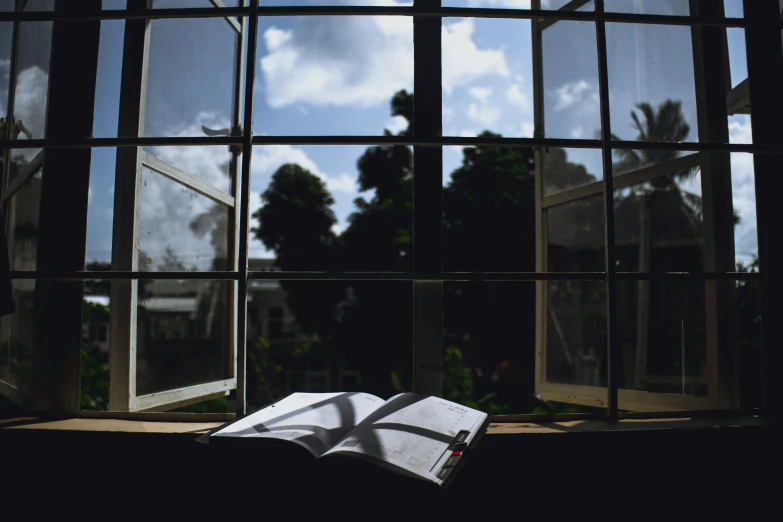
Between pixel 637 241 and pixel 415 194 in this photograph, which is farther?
pixel 637 241

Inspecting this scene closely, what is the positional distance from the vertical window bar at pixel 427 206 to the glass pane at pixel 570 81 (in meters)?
1.49

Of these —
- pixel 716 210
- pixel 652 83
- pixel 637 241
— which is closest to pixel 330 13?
pixel 716 210

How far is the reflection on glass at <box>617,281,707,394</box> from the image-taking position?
83.7 inches

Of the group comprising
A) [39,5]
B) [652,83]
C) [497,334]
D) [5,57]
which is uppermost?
[39,5]

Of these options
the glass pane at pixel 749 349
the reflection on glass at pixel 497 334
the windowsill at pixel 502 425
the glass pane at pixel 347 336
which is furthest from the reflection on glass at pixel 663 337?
the glass pane at pixel 347 336

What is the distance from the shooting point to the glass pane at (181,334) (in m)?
2.08

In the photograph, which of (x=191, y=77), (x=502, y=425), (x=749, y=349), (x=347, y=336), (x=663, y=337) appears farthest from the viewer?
(x=347, y=336)

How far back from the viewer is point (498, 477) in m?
1.38

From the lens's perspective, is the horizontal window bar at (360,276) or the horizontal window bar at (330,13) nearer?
the horizontal window bar at (360,276)

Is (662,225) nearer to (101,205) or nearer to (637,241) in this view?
(637,241)

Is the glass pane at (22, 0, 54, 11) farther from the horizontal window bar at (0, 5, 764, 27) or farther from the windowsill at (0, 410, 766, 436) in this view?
the windowsill at (0, 410, 766, 436)

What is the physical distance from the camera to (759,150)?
5.57 ft

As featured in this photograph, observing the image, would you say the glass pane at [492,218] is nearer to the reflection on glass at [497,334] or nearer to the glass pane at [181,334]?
the reflection on glass at [497,334]

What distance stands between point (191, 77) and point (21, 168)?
809 mm
